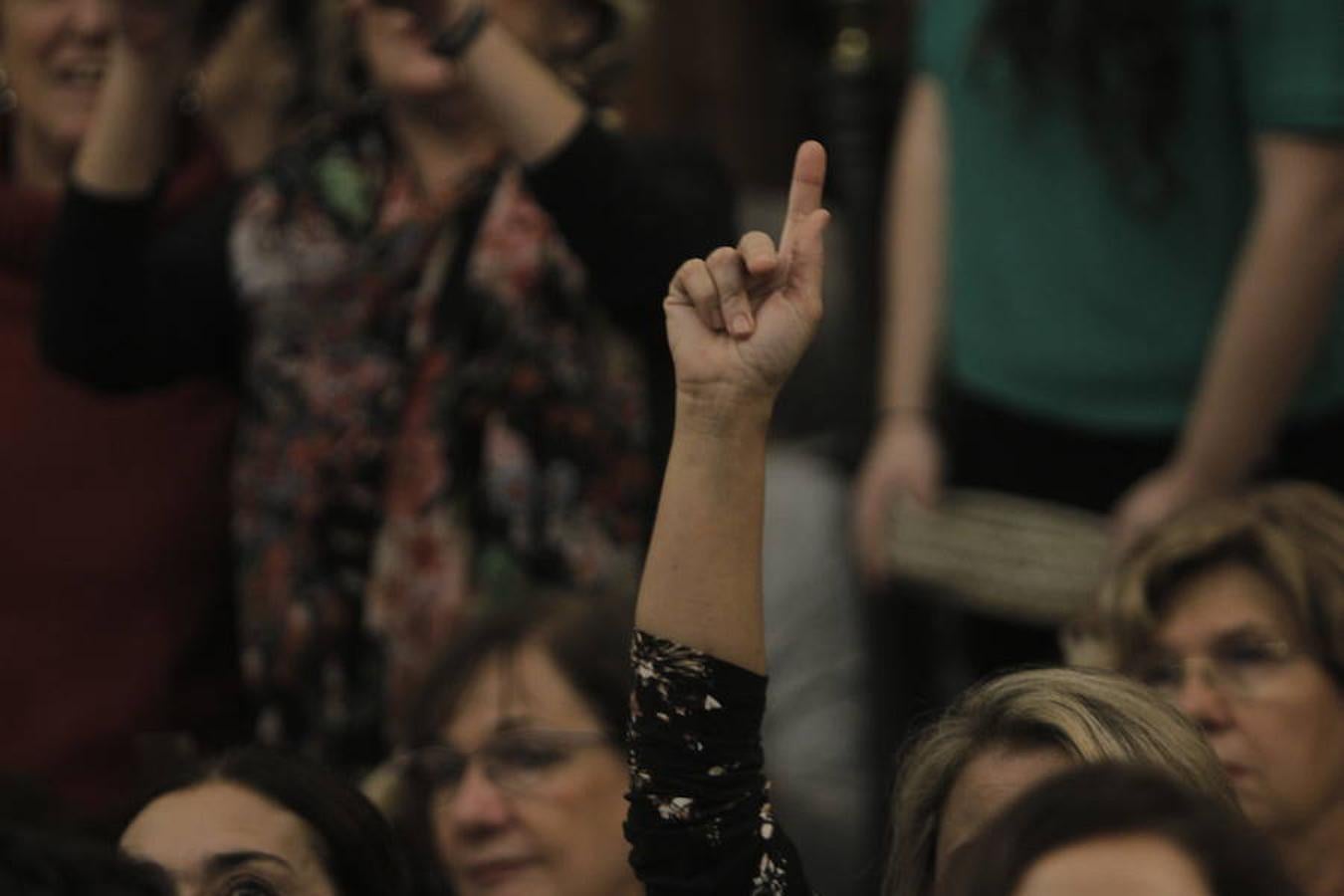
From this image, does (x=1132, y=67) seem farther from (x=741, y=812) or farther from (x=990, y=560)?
(x=741, y=812)

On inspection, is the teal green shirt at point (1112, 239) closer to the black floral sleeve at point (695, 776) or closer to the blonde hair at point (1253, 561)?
the blonde hair at point (1253, 561)

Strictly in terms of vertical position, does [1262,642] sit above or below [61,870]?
below

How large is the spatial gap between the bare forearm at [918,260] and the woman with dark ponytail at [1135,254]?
83mm

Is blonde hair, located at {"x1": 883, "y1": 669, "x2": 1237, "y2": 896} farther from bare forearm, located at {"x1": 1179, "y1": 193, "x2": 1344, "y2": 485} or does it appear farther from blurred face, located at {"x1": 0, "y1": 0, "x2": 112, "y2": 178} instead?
blurred face, located at {"x1": 0, "y1": 0, "x2": 112, "y2": 178}

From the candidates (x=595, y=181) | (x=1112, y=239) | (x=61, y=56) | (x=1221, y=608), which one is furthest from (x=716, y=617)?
(x=61, y=56)

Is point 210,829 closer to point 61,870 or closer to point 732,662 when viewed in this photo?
point 732,662

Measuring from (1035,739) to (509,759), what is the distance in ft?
2.86

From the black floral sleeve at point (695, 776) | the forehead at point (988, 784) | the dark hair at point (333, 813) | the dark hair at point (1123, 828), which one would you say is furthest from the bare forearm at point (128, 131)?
the dark hair at point (1123, 828)

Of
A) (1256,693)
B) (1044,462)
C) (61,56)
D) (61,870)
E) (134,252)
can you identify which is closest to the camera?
(61,870)

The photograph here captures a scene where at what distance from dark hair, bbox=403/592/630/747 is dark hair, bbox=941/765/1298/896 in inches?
50.0

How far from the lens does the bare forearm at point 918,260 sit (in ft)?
12.1

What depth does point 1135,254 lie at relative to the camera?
3355mm

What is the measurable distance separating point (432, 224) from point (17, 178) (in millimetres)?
681

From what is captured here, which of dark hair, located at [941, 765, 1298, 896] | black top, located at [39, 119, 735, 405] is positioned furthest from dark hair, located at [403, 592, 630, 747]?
dark hair, located at [941, 765, 1298, 896]
